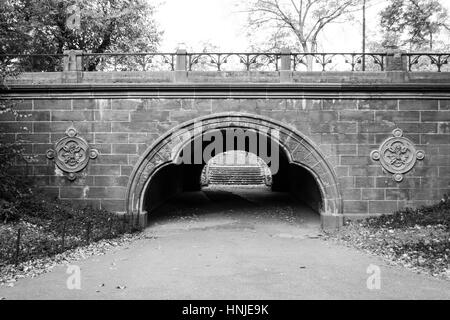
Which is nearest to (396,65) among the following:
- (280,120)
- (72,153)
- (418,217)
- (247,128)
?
(280,120)

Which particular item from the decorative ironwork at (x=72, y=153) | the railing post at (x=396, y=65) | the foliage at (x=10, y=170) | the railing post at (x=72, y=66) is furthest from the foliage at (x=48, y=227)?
the railing post at (x=396, y=65)

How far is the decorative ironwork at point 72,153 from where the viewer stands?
1017 cm

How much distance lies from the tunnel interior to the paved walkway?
6.16ft

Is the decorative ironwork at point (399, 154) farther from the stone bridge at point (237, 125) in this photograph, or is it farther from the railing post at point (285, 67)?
the railing post at point (285, 67)

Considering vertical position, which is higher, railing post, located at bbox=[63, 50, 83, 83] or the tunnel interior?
railing post, located at bbox=[63, 50, 83, 83]

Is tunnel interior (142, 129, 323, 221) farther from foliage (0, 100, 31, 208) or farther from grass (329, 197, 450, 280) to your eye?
foliage (0, 100, 31, 208)

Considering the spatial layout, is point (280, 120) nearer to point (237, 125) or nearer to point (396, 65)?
point (237, 125)

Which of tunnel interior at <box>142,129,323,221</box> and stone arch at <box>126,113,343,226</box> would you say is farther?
tunnel interior at <box>142,129,323,221</box>

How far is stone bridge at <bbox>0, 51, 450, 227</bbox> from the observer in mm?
10070

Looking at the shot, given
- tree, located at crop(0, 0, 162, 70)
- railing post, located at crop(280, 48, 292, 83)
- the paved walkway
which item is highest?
tree, located at crop(0, 0, 162, 70)

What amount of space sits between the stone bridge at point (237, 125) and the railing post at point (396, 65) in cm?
3

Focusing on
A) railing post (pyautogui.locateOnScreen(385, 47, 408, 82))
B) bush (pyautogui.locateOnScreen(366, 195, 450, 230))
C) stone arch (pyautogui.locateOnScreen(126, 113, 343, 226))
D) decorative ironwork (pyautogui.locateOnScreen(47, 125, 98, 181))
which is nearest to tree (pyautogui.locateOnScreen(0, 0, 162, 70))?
decorative ironwork (pyautogui.locateOnScreen(47, 125, 98, 181))

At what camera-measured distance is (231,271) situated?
629cm
